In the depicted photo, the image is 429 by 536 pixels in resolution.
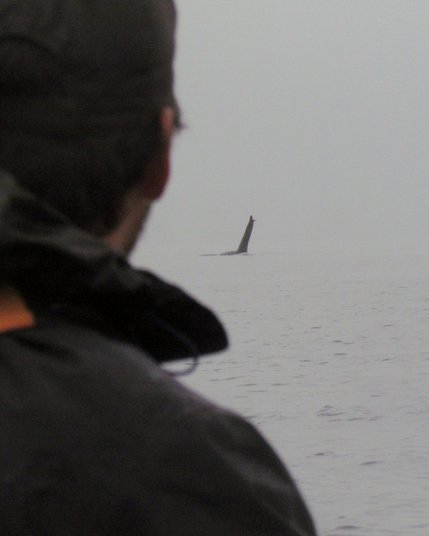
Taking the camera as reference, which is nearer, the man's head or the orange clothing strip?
the orange clothing strip

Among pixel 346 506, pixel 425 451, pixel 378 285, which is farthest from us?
pixel 378 285

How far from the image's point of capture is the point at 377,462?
15.3 metres

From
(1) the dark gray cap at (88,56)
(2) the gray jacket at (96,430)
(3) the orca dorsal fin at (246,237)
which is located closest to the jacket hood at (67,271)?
(2) the gray jacket at (96,430)

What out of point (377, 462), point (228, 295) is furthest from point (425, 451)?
point (228, 295)

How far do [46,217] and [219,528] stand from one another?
1.27 ft

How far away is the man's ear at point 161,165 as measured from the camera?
72.4 inches

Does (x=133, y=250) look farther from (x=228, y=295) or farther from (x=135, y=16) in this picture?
(x=228, y=295)

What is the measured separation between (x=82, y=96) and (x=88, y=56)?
5cm

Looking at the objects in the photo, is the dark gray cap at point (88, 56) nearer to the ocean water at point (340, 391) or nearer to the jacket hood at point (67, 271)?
the jacket hood at point (67, 271)

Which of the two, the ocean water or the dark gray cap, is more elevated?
the dark gray cap

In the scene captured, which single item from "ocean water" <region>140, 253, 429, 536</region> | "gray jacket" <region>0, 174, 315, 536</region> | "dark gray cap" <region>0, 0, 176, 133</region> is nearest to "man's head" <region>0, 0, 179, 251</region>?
"dark gray cap" <region>0, 0, 176, 133</region>

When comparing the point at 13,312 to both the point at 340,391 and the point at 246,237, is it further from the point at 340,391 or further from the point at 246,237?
the point at 246,237

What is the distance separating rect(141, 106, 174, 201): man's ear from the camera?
72.4 inches

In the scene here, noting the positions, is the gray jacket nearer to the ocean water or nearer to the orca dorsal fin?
the ocean water
